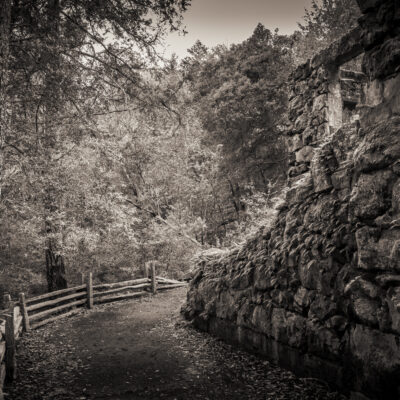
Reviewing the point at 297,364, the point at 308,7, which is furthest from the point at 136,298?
the point at 308,7

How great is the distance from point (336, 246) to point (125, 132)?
11.1 metres

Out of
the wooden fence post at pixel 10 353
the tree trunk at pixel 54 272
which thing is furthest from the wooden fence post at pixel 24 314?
the wooden fence post at pixel 10 353

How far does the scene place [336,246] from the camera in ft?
14.0

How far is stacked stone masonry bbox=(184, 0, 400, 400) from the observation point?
10.9ft

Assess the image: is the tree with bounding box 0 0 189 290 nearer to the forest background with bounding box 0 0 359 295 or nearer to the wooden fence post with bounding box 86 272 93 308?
the forest background with bounding box 0 0 359 295

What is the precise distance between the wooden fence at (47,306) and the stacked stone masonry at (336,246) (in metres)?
3.85

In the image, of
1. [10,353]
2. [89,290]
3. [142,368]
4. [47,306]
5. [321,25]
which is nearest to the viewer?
[10,353]

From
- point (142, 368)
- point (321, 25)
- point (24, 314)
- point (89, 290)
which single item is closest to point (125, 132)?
point (89, 290)

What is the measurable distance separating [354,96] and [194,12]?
144 inches

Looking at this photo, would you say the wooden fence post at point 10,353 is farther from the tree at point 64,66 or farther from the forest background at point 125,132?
the tree at point 64,66

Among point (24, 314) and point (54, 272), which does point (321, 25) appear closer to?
point (54, 272)

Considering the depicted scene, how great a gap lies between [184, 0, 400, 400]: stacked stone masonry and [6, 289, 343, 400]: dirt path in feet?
1.24

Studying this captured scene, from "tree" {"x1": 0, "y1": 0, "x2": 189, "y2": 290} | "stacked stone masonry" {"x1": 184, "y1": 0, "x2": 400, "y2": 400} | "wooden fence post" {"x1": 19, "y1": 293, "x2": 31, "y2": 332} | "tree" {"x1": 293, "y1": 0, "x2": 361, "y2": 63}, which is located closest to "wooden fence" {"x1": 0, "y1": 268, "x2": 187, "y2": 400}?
"wooden fence post" {"x1": 19, "y1": 293, "x2": 31, "y2": 332}

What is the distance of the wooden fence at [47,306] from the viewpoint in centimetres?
522
